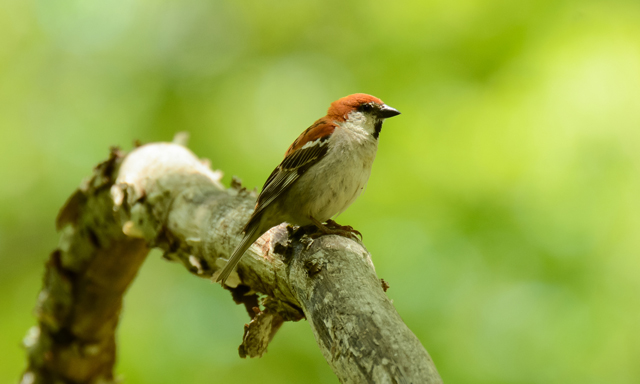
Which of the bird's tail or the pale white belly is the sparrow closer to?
the pale white belly

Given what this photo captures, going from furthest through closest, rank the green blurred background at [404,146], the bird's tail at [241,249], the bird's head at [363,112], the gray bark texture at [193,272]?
the green blurred background at [404,146], the bird's head at [363,112], the bird's tail at [241,249], the gray bark texture at [193,272]

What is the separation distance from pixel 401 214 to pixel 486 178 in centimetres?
100

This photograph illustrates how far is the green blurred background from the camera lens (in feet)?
16.0

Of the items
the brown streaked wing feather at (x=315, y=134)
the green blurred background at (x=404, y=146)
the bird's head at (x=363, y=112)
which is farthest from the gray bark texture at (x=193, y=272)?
the green blurred background at (x=404, y=146)

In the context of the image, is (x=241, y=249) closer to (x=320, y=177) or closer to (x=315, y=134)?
(x=320, y=177)

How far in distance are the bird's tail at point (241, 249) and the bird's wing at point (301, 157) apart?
38cm

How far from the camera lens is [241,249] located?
2.55 metres

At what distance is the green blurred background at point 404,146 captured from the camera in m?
4.89

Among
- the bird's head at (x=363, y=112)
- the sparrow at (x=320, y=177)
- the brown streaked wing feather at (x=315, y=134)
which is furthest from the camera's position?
the bird's head at (x=363, y=112)

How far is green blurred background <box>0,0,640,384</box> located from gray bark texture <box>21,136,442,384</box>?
1.47m

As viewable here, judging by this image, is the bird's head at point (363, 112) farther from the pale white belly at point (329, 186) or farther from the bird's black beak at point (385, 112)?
the pale white belly at point (329, 186)

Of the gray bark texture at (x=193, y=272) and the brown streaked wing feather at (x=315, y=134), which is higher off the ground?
the brown streaked wing feather at (x=315, y=134)

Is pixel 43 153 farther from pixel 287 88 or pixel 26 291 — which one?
pixel 287 88

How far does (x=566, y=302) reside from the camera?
4789mm
